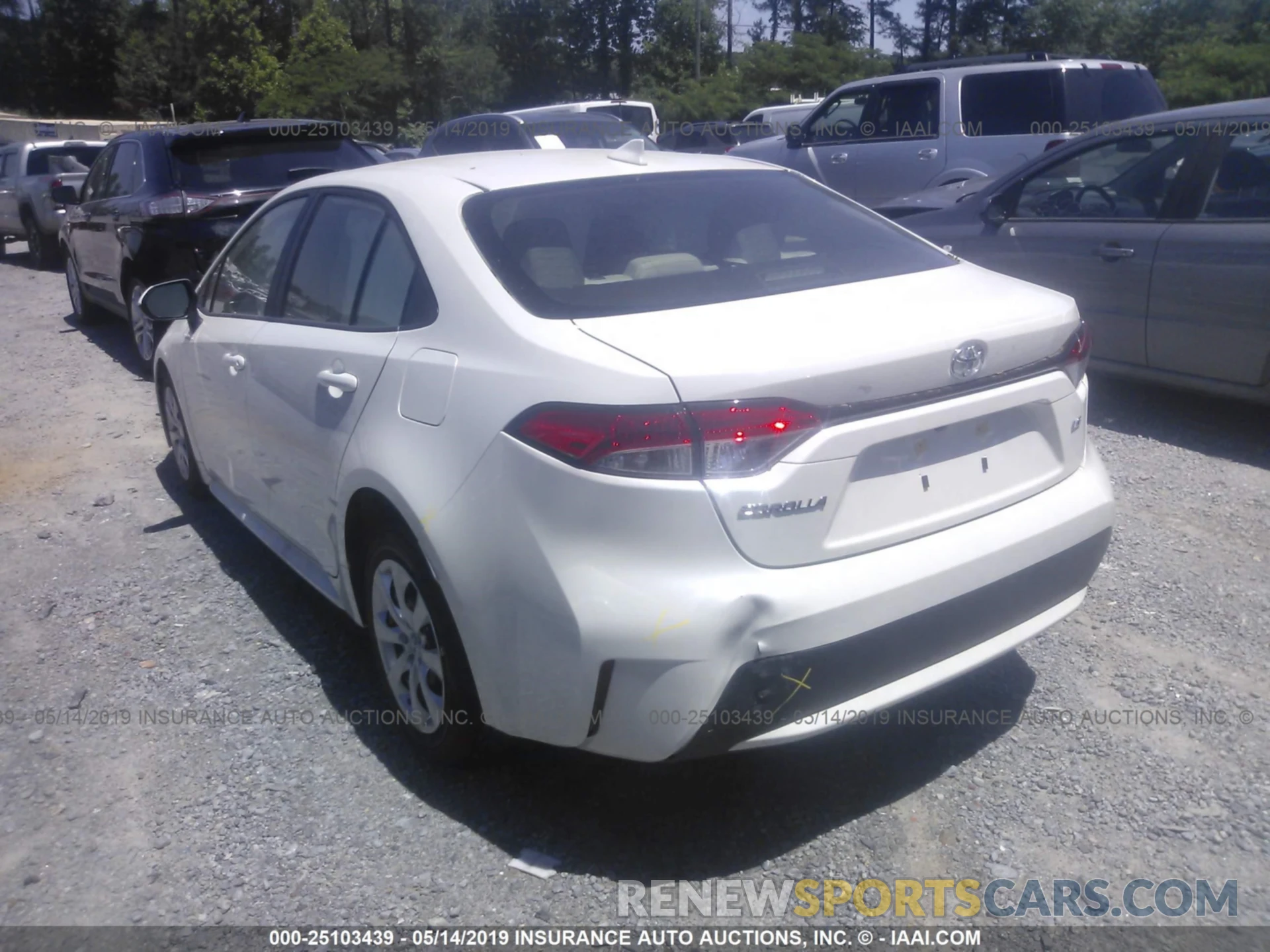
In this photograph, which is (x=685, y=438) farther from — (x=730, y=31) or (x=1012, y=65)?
(x=730, y=31)

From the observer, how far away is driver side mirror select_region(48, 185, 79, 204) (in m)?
10.0

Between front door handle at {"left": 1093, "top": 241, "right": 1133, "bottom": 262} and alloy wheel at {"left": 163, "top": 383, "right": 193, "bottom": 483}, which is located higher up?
front door handle at {"left": 1093, "top": 241, "right": 1133, "bottom": 262}

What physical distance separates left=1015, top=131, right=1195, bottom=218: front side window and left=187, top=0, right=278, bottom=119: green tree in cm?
4413

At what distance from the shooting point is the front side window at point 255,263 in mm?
4141

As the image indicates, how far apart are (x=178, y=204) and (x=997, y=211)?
5181mm

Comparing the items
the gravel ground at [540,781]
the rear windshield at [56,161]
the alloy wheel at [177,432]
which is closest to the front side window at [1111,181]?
the gravel ground at [540,781]

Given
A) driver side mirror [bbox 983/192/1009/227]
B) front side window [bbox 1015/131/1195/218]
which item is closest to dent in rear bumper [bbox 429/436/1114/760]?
front side window [bbox 1015/131/1195/218]

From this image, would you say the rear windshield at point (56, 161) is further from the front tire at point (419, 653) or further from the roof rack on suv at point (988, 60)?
the front tire at point (419, 653)

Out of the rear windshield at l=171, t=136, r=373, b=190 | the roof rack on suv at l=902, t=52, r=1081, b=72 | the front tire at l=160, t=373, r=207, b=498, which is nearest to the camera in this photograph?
the front tire at l=160, t=373, r=207, b=498

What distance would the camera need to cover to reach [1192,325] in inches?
222

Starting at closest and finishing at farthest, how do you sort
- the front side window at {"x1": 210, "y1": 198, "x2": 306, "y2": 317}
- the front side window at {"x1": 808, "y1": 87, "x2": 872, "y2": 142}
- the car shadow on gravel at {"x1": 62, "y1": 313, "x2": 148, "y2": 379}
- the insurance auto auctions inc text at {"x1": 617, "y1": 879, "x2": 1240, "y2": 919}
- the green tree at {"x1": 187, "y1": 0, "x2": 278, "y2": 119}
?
1. the insurance auto auctions inc text at {"x1": 617, "y1": 879, "x2": 1240, "y2": 919}
2. the front side window at {"x1": 210, "y1": 198, "x2": 306, "y2": 317}
3. the car shadow on gravel at {"x1": 62, "y1": 313, "x2": 148, "y2": 379}
4. the front side window at {"x1": 808, "y1": 87, "x2": 872, "y2": 142}
5. the green tree at {"x1": 187, "y1": 0, "x2": 278, "y2": 119}

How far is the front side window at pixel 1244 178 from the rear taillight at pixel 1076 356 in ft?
9.65

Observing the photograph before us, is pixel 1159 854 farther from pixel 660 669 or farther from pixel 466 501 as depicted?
pixel 466 501

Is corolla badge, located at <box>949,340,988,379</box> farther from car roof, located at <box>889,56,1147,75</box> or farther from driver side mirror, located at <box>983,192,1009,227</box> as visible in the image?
car roof, located at <box>889,56,1147,75</box>
